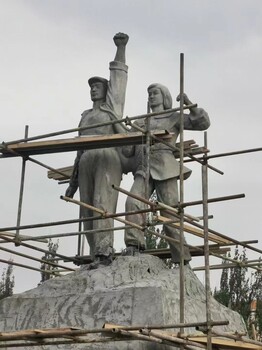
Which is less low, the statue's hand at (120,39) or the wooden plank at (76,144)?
the statue's hand at (120,39)

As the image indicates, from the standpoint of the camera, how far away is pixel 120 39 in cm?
1195

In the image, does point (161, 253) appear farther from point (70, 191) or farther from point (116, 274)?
point (70, 191)

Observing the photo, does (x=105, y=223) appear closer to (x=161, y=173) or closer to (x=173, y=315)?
(x=161, y=173)

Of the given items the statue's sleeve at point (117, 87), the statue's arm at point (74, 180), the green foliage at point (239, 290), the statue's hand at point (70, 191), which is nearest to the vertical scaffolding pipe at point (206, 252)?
the statue's sleeve at point (117, 87)

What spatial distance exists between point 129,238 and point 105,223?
39cm

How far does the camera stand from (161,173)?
37.5ft

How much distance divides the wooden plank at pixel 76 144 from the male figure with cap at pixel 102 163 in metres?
0.68

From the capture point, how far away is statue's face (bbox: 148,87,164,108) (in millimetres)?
11945

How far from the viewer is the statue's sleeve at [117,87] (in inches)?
469

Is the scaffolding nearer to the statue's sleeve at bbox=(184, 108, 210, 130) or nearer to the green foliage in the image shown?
the statue's sleeve at bbox=(184, 108, 210, 130)

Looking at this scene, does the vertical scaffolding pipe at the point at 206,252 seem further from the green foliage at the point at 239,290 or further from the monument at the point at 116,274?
the green foliage at the point at 239,290

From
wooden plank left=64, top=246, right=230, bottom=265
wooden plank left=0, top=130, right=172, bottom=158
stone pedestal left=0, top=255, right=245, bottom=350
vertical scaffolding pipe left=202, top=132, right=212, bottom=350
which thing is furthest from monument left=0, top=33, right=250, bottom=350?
vertical scaffolding pipe left=202, top=132, right=212, bottom=350

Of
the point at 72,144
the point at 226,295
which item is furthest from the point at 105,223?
the point at 226,295

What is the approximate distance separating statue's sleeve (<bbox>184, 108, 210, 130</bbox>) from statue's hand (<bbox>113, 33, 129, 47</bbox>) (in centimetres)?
144
